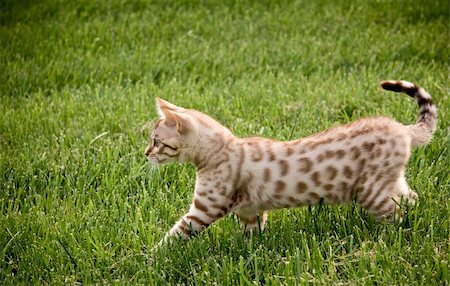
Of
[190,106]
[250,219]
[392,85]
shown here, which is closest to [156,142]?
[250,219]

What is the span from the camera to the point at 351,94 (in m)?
7.27

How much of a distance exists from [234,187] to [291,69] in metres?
3.92

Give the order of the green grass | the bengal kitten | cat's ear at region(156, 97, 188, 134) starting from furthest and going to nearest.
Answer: cat's ear at region(156, 97, 188, 134) < the bengal kitten < the green grass

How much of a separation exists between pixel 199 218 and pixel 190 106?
8.61 feet

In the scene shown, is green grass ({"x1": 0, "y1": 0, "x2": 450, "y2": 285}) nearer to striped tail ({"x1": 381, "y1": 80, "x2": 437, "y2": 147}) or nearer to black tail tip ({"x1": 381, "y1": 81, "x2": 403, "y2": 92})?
striped tail ({"x1": 381, "y1": 80, "x2": 437, "y2": 147})

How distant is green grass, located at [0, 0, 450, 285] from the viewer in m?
4.46

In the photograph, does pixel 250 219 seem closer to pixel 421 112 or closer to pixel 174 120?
pixel 174 120

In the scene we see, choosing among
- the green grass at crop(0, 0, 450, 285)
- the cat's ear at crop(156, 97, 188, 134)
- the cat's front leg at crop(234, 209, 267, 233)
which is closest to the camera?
the green grass at crop(0, 0, 450, 285)

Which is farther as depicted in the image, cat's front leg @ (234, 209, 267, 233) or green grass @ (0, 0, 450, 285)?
cat's front leg @ (234, 209, 267, 233)

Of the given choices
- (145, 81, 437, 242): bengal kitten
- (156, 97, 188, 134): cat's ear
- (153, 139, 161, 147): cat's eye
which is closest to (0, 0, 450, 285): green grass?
(145, 81, 437, 242): bengal kitten

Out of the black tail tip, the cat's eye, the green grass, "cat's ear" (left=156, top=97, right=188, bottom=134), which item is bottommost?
the green grass

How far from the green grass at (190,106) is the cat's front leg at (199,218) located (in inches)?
4.2

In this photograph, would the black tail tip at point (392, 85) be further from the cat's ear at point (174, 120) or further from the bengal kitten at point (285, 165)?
the cat's ear at point (174, 120)

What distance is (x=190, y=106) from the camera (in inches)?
283
